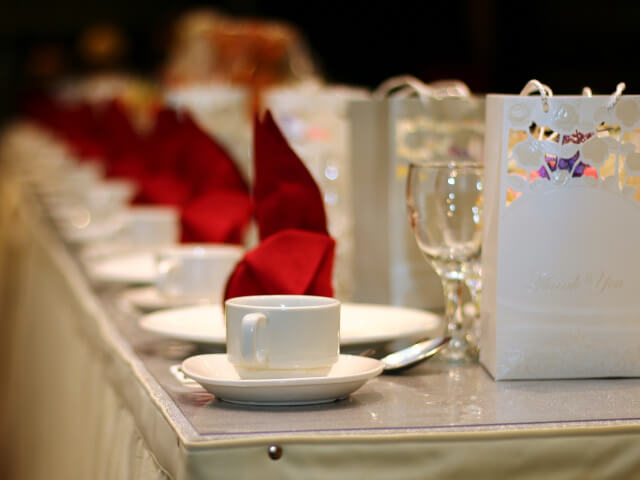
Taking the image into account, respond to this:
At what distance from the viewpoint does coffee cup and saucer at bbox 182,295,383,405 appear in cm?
74

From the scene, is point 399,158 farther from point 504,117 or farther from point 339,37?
point 339,37

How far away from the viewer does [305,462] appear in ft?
2.19

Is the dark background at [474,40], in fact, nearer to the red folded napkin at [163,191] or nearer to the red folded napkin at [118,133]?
the red folded napkin at [118,133]

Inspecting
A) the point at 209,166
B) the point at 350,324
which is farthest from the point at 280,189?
the point at 209,166

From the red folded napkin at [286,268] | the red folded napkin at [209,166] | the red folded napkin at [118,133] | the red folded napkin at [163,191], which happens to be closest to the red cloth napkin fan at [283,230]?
the red folded napkin at [286,268]

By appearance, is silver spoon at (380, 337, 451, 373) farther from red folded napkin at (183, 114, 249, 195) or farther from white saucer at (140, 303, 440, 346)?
red folded napkin at (183, 114, 249, 195)

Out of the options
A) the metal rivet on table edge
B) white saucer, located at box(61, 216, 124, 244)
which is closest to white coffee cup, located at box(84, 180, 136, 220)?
white saucer, located at box(61, 216, 124, 244)

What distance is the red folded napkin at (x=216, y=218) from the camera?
4.71 ft

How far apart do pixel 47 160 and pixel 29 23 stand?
11860mm

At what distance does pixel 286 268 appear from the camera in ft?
3.16

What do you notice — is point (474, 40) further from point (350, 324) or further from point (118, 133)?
point (350, 324)

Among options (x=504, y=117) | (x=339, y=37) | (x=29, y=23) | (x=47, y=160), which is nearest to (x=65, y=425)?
(x=504, y=117)

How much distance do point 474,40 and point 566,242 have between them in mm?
7666

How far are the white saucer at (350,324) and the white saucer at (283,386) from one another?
0.13 metres
